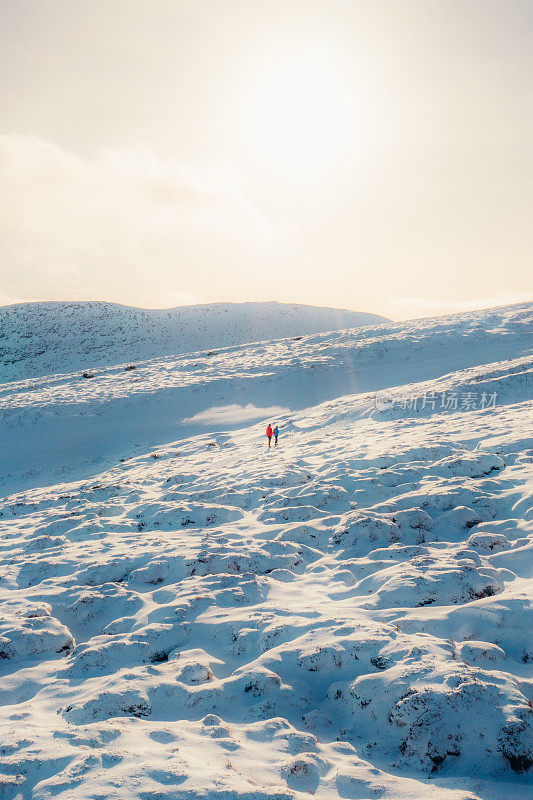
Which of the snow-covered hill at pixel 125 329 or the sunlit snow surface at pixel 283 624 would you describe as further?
the snow-covered hill at pixel 125 329

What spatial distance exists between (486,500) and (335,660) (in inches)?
190

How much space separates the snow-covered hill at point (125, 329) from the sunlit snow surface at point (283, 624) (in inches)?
1472

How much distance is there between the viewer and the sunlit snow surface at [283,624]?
337 cm

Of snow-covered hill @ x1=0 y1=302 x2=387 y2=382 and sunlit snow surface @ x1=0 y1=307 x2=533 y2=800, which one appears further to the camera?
snow-covered hill @ x1=0 y1=302 x2=387 y2=382

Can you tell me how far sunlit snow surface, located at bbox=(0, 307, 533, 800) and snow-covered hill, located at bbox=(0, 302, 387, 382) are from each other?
37.4 m

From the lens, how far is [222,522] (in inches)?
348

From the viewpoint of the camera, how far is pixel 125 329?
56000mm

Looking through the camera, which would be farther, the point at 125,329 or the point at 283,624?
the point at 125,329

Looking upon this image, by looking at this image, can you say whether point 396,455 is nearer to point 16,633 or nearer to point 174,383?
point 16,633

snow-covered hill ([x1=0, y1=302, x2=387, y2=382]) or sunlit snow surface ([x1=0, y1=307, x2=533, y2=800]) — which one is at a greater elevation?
snow-covered hill ([x1=0, y1=302, x2=387, y2=382])

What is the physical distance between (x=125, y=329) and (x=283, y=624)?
55.5 meters

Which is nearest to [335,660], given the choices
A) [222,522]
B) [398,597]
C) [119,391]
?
[398,597]

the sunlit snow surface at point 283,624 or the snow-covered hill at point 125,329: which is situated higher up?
the snow-covered hill at point 125,329

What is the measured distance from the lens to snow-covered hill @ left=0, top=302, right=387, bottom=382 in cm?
4875
